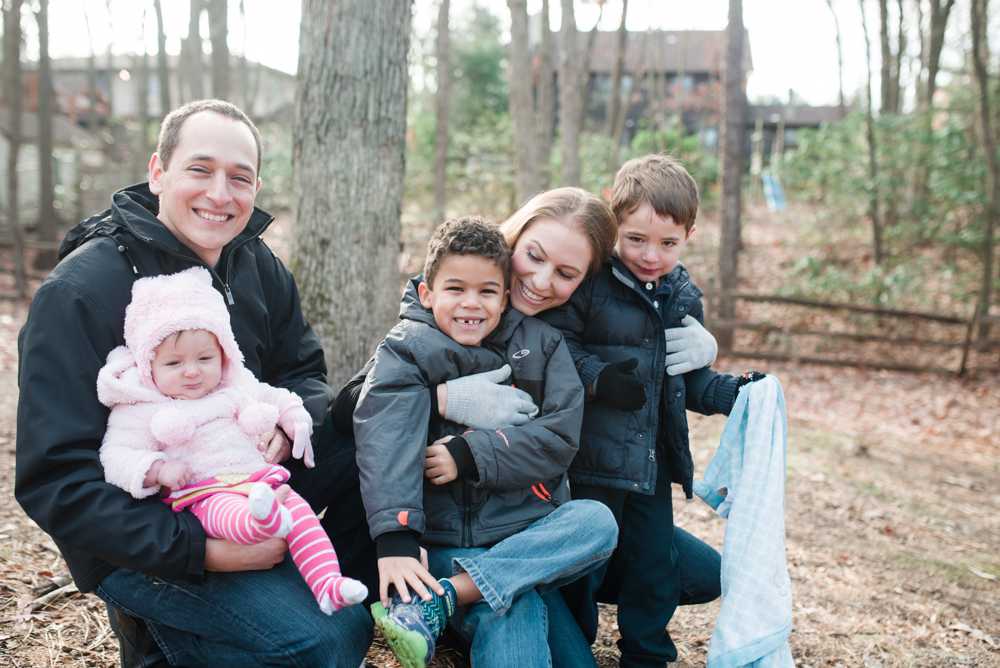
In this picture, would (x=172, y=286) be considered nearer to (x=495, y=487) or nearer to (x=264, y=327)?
(x=264, y=327)

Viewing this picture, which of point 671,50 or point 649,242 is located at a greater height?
point 671,50

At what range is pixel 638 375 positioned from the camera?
263 centimetres

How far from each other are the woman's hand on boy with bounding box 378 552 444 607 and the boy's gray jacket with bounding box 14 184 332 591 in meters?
0.52

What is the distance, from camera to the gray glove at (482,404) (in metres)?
2.25

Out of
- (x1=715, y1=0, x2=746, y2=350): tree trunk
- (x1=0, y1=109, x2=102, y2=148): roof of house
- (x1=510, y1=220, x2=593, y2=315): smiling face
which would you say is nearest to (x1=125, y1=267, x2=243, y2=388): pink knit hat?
(x1=510, y1=220, x2=593, y2=315): smiling face

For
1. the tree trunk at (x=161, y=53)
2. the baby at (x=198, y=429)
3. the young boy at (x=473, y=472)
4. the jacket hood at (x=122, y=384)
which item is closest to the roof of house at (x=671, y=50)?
the tree trunk at (x=161, y=53)

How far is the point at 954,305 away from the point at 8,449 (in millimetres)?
13260

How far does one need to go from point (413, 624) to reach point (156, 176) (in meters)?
1.67

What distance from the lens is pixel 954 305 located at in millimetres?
11430

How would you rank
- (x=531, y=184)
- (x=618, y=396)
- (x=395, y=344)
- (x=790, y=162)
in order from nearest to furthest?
(x=395, y=344), (x=618, y=396), (x=531, y=184), (x=790, y=162)

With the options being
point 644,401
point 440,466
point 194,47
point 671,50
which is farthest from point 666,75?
point 440,466

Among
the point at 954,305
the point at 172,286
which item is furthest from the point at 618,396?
the point at 954,305

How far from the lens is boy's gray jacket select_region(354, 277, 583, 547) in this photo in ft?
A: 6.88

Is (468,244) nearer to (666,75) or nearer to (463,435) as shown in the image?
(463,435)
